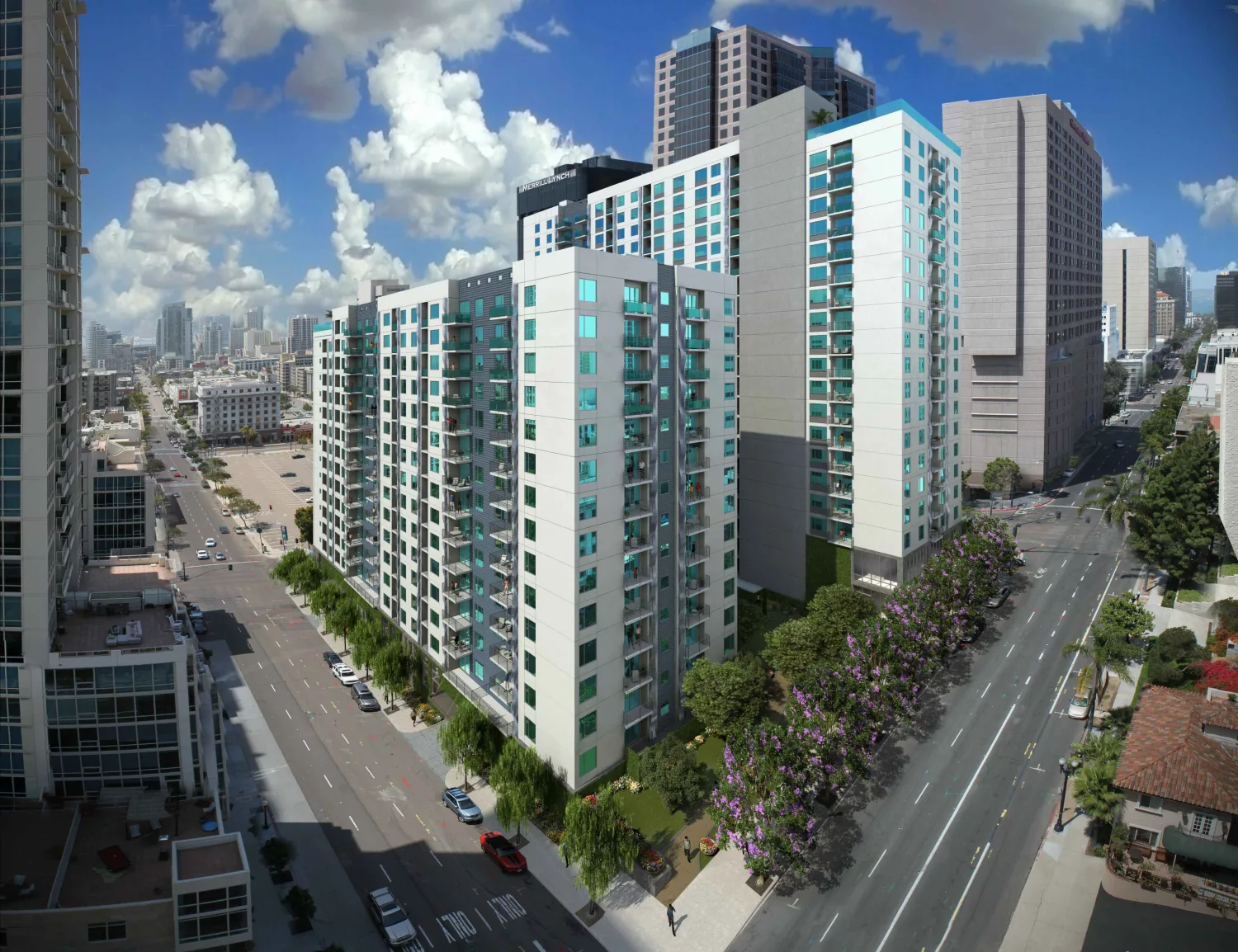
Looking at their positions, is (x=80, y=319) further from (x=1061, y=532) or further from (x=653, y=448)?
(x=1061, y=532)

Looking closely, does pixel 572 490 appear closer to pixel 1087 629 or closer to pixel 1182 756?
pixel 1182 756

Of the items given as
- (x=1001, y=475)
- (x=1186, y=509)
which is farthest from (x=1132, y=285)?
(x=1186, y=509)

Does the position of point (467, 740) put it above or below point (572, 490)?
below

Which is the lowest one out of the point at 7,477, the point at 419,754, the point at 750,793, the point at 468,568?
the point at 419,754

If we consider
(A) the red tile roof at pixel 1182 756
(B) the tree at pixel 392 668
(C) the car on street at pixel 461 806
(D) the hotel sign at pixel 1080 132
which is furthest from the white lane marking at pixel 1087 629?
(D) the hotel sign at pixel 1080 132

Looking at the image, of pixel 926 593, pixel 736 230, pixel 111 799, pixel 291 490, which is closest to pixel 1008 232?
pixel 736 230

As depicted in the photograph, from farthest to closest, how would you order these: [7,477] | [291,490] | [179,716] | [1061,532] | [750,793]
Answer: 1. [291,490]
2. [1061,532]
3. [750,793]
4. [179,716]
5. [7,477]
